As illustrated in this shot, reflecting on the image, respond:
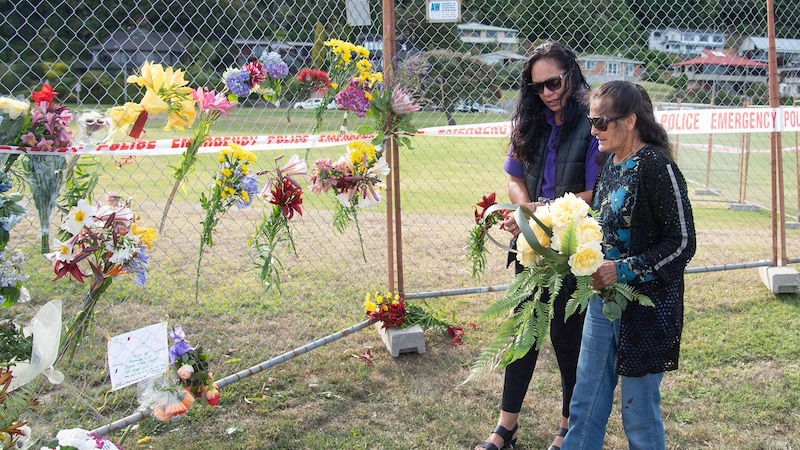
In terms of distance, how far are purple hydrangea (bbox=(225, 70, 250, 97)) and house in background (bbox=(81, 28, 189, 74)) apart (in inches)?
24.1

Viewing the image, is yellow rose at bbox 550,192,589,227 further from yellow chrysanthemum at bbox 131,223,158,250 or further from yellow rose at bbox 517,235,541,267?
yellow chrysanthemum at bbox 131,223,158,250

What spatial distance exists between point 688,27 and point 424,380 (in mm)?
4871

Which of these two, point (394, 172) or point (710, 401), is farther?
point (394, 172)

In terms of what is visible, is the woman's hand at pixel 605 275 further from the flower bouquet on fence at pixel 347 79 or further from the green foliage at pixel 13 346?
the green foliage at pixel 13 346

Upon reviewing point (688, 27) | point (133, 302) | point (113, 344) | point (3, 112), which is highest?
point (688, 27)

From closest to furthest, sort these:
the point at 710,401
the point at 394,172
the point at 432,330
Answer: the point at 710,401 → the point at 394,172 → the point at 432,330

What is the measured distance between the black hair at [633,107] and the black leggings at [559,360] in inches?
34.0

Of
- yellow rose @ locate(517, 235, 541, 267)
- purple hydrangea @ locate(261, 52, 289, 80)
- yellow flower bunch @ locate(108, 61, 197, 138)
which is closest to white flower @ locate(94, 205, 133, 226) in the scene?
yellow flower bunch @ locate(108, 61, 197, 138)

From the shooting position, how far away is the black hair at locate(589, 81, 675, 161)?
250 cm

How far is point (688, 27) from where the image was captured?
265 inches

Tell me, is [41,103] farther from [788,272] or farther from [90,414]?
[788,272]

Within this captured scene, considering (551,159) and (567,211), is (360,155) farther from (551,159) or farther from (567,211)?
(567,211)

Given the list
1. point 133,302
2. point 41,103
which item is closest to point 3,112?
point 41,103

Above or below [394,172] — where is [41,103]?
above
